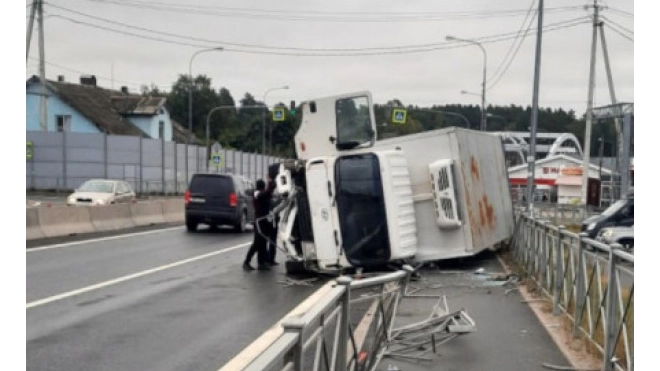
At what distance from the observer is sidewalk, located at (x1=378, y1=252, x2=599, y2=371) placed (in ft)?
25.1

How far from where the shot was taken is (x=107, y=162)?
48281mm

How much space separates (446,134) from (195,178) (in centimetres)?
1257

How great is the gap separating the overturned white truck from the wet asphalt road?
95cm

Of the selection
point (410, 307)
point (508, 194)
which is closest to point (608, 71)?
point (508, 194)

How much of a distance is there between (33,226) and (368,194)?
35.8ft

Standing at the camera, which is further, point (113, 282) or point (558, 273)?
point (113, 282)

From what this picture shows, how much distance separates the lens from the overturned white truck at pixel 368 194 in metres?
14.1

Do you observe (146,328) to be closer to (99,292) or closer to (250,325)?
(250,325)

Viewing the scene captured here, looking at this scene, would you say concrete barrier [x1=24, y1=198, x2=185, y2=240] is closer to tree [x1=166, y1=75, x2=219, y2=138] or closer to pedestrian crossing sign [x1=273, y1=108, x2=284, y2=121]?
pedestrian crossing sign [x1=273, y1=108, x2=284, y2=121]

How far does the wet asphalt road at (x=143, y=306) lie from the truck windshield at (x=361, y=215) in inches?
→ 39.7

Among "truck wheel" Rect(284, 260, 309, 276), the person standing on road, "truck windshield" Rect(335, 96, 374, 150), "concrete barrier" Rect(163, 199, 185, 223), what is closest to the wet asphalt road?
"truck wheel" Rect(284, 260, 309, 276)

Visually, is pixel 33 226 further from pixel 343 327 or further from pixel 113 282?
pixel 343 327

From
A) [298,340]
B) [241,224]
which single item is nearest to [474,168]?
[241,224]

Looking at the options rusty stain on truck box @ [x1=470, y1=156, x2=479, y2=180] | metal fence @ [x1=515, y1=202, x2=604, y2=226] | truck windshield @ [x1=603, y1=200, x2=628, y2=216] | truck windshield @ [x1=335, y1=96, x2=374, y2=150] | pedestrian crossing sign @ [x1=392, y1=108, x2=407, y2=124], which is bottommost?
metal fence @ [x1=515, y1=202, x2=604, y2=226]
